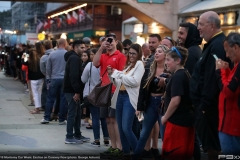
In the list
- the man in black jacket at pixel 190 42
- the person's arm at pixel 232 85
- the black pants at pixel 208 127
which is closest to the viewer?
the person's arm at pixel 232 85

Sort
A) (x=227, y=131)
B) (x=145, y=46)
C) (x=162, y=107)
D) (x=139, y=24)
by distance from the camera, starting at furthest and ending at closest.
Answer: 1. (x=139, y=24)
2. (x=145, y=46)
3. (x=162, y=107)
4. (x=227, y=131)

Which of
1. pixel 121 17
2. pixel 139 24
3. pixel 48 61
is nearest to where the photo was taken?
pixel 48 61

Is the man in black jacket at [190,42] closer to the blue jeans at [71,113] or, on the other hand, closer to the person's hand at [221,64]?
the person's hand at [221,64]

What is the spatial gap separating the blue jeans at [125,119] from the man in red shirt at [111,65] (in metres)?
0.41

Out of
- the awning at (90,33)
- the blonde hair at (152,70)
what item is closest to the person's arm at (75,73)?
the blonde hair at (152,70)

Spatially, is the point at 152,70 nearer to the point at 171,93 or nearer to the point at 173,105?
the point at 171,93

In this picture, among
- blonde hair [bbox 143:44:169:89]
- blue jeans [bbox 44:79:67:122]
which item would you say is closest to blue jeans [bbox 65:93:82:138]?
blue jeans [bbox 44:79:67:122]

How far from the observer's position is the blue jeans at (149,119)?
7.48 meters

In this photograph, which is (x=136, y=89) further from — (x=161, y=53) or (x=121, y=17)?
(x=121, y=17)

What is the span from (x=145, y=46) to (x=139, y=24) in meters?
17.9

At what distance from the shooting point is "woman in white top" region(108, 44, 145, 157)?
26.0 ft

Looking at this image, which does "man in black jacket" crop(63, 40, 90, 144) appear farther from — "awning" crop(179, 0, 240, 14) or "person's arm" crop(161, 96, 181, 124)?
"awning" crop(179, 0, 240, 14)

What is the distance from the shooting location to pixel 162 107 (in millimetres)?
Result: 7176

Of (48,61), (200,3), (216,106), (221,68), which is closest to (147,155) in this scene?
(216,106)
